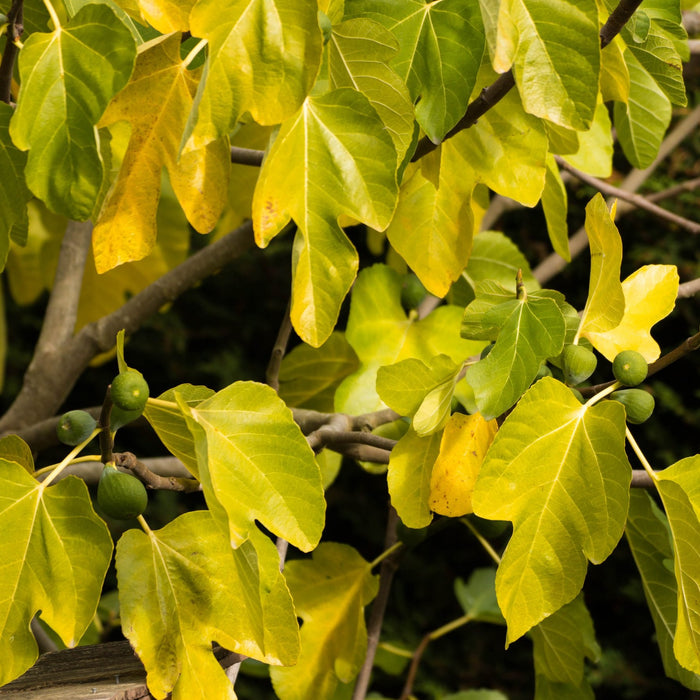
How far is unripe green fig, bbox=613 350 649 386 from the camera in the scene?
484 millimetres

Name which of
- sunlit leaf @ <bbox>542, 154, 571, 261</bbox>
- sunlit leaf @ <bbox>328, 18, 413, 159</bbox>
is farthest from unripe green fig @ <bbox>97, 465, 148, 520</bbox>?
sunlit leaf @ <bbox>542, 154, 571, 261</bbox>

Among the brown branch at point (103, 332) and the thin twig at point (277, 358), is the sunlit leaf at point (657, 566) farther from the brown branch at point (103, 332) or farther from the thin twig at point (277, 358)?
the brown branch at point (103, 332)

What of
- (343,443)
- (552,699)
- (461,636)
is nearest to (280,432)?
(343,443)

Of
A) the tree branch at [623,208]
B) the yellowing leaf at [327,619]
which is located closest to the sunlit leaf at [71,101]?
the yellowing leaf at [327,619]

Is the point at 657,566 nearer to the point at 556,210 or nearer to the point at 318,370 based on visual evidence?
the point at 556,210

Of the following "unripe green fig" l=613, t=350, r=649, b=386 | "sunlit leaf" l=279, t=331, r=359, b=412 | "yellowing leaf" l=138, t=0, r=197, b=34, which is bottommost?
"sunlit leaf" l=279, t=331, r=359, b=412

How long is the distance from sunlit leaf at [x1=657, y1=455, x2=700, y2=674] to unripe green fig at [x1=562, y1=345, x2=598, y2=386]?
0.25 ft

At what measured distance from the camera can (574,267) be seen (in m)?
1.57

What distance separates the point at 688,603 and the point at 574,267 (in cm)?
118

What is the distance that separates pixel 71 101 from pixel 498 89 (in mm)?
233

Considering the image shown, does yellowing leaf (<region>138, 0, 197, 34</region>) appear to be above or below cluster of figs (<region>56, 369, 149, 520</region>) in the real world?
above

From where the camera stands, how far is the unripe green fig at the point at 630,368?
484mm

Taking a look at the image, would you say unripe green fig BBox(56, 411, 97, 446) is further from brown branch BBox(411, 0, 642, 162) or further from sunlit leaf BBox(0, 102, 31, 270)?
brown branch BBox(411, 0, 642, 162)

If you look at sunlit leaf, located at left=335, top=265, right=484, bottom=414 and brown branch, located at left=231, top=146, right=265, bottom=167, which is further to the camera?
sunlit leaf, located at left=335, top=265, right=484, bottom=414
